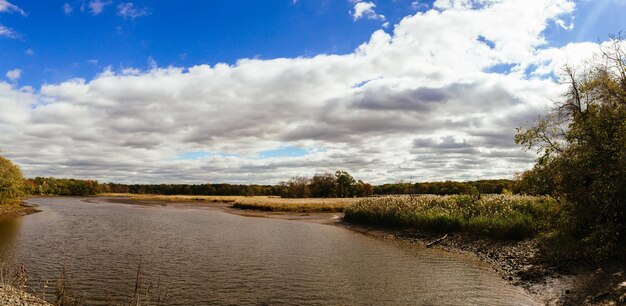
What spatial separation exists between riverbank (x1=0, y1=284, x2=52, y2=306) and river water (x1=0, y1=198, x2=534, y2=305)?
1.80 metres

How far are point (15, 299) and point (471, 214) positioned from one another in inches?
1170

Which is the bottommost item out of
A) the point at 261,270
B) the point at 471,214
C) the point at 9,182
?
the point at 261,270

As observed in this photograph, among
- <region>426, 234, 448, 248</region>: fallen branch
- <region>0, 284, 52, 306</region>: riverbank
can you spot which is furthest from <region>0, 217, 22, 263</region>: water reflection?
<region>426, 234, 448, 248</region>: fallen branch

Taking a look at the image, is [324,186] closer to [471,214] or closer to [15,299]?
[471,214]

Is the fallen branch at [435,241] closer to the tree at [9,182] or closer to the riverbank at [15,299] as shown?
the riverbank at [15,299]

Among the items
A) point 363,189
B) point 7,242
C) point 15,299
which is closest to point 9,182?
point 7,242

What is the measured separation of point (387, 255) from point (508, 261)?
684 centimetres

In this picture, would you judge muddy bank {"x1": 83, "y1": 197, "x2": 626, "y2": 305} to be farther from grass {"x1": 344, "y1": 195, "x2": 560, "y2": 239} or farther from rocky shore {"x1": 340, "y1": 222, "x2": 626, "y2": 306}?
grass {"x1": 344, "y1": 195, "x2": 560, "y2": 239}

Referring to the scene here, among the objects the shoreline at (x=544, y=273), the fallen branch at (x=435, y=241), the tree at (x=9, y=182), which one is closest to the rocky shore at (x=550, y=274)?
the shoreline at (x=544, y=273)

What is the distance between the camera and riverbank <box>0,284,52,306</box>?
11.4 metres

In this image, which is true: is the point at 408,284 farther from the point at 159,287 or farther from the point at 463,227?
the point at 463,227

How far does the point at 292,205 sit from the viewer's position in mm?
68188

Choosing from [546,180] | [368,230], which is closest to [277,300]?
[546,180]

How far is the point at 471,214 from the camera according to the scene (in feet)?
106
